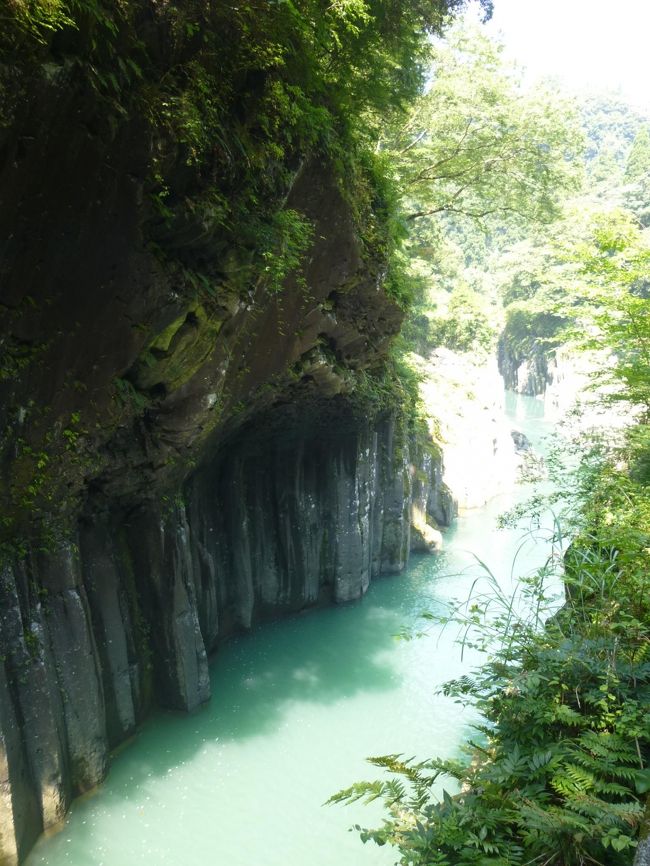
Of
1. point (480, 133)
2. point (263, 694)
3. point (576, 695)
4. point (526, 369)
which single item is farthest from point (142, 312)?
point (526, 369)

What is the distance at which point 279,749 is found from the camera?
8.79m

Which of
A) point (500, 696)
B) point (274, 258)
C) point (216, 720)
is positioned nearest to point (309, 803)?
point (216, 720)

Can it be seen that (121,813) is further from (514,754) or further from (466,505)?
(466,505)

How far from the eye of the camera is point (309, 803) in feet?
25.6

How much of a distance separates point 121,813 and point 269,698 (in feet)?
9.92

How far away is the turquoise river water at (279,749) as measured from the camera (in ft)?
23.1

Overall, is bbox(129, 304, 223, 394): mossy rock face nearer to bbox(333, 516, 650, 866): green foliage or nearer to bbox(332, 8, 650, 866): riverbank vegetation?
bbox(332, 8, 650, 866): riverbank vegetation

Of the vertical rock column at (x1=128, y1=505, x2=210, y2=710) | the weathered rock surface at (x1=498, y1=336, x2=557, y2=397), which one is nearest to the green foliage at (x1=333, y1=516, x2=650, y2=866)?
the vertical rock column at (x1=128, y1=505, x2=210, y2=710)

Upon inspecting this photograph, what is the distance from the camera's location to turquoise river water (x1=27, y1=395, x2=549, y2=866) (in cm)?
704

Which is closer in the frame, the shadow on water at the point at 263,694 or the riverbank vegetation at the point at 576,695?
the riverbank vegetation at the point at 576,695

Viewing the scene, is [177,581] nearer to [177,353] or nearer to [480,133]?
[177,353]

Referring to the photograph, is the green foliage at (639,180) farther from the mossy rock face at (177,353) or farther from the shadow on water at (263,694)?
the mossy rock face at (177,353)

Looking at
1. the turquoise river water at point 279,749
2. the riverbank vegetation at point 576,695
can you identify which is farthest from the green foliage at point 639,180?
the turquoise river water at point 279,749

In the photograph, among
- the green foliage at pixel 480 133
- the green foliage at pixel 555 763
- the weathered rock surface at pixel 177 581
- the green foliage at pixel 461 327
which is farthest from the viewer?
the green foliage at pixel 461 327
